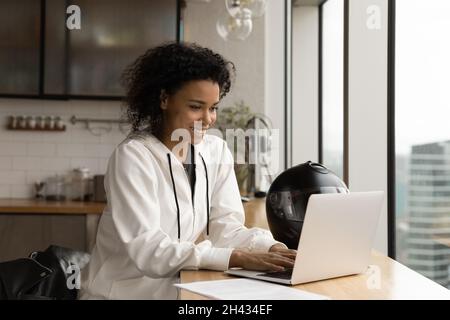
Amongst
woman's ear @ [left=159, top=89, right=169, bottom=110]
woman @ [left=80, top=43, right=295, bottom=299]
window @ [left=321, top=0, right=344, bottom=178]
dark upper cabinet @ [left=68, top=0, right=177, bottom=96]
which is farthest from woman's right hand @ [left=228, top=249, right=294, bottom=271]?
dark upper cabinet @ [left=68, top=0, right=177, bottom=96]

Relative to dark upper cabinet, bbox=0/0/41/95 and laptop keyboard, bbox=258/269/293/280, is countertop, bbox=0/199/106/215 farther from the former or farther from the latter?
laptop keyboard, bbox=258/269/293/280

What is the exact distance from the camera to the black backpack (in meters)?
1.78

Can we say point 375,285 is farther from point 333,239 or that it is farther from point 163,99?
point 163,99

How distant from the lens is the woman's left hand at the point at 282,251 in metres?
1.74

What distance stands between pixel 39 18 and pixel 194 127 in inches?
121

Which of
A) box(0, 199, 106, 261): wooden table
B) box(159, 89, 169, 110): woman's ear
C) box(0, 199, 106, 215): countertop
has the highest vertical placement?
box(159, 89, 169, 110): woman's ear

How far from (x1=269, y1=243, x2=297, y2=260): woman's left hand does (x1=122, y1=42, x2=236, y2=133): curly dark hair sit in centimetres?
54

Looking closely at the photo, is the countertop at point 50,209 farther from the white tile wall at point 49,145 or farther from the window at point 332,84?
the window at point 332,84

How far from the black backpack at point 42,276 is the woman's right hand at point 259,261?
A: 1.68 feet

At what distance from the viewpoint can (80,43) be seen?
4715mm

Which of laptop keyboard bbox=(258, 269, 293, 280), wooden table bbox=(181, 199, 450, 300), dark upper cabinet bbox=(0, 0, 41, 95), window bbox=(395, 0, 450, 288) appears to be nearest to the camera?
wooden table bbox=(181, 199, 450, 300)

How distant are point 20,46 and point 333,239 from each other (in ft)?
11.9

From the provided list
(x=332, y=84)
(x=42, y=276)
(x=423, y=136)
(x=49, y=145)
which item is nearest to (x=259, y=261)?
(x=42, y=276)

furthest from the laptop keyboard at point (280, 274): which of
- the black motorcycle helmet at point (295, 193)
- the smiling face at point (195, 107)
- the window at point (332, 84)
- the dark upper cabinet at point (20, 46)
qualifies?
the dark upper cabinet at point (20, 46)
